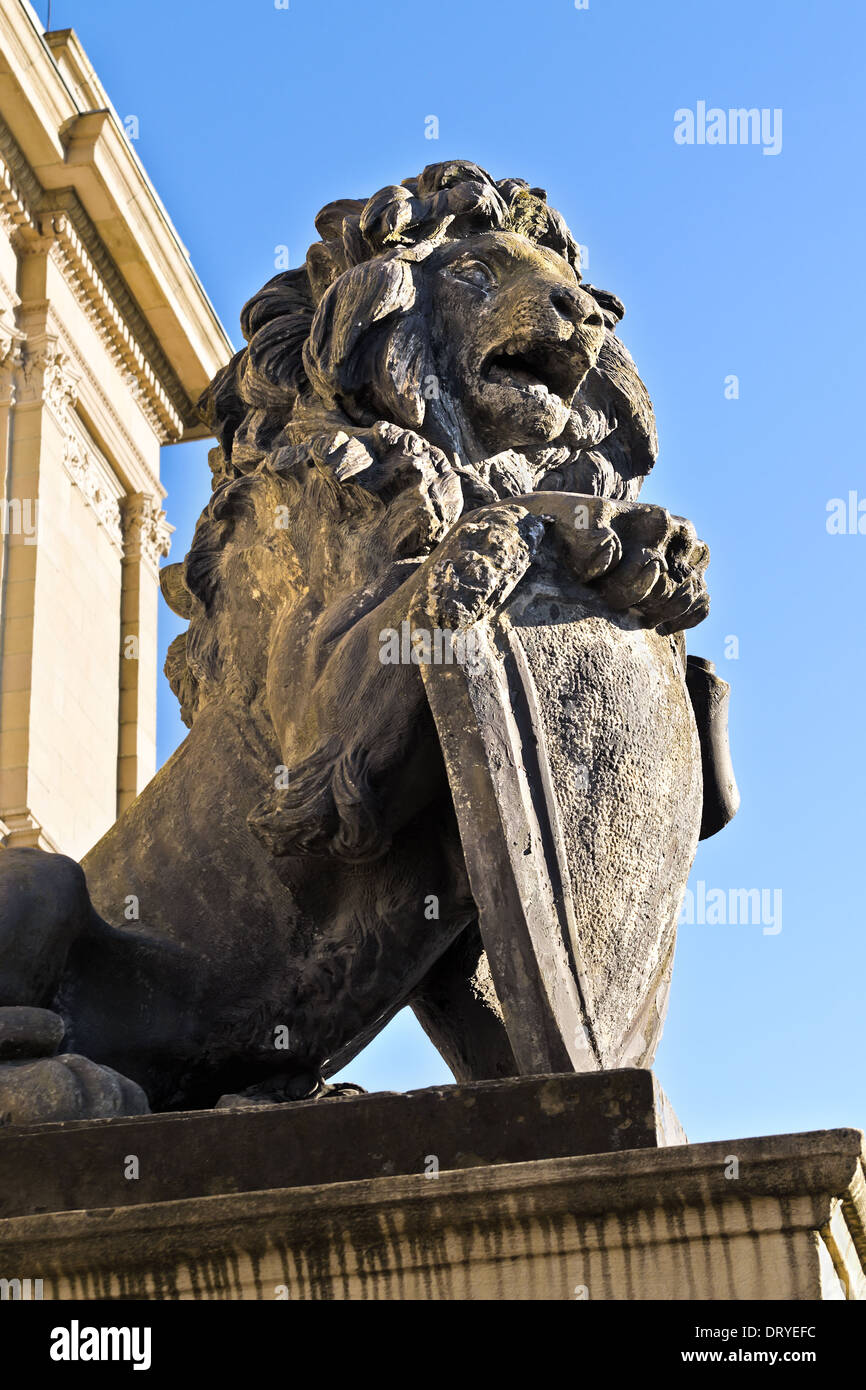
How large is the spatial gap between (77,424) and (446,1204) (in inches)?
869

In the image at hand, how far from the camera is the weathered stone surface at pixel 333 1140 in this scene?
3844mm

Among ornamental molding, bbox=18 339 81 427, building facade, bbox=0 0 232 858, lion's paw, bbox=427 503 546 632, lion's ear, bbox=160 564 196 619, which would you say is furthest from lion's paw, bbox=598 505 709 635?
ornamental molding, bbox=18 339 81 427

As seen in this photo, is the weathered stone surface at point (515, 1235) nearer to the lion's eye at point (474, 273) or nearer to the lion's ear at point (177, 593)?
the lion's ear at point (177, 593)

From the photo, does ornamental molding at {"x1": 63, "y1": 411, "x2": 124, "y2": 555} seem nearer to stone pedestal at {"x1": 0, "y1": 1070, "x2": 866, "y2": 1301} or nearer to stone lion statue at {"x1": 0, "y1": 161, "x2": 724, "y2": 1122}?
stone lion statue at {"x1": 0, "y1": 161, "x2": 724, "y2": 1122}

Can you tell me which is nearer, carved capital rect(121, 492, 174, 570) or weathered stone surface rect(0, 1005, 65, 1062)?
weathered stone surface rect(0, 1005, 65, 1062)

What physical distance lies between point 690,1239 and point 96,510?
2231cm

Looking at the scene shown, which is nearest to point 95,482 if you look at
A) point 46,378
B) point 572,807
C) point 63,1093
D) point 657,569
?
point 46,378

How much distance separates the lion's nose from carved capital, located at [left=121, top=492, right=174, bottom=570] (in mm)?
20915

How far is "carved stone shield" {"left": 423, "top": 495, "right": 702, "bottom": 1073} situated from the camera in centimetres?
432

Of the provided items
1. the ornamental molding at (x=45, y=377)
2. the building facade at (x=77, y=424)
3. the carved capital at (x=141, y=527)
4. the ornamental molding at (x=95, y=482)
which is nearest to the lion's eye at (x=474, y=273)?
the building facade at (x=77, y=424)

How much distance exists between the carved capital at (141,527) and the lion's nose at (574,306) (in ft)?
68.6

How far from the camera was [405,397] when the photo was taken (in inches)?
213

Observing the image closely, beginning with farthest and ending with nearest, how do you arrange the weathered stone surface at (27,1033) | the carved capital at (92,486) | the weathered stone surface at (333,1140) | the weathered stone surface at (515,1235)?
the carved capital at (92,486) < the weathered stone surface at (27,1033) < the weathered stone surface at (333,1140) < the weathered stone surface at (515,1235)

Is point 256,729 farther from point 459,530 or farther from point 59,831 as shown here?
point 59,831
